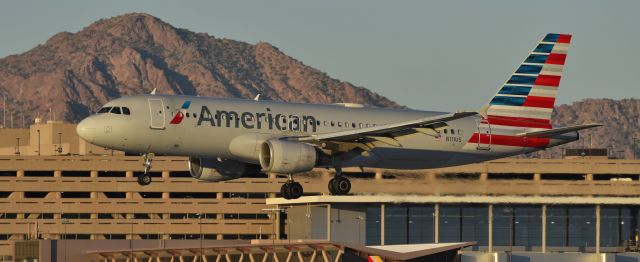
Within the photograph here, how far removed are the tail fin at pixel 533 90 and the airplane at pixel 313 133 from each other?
3.3 inches

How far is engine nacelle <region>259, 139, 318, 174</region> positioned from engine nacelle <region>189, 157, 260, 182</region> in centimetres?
479

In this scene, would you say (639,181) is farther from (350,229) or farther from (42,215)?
(42,215)

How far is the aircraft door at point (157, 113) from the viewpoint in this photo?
7369 centimetres

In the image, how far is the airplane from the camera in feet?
243

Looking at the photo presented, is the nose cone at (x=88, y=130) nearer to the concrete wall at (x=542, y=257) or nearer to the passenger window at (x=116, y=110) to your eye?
the passenger window at (x=116, y=110)

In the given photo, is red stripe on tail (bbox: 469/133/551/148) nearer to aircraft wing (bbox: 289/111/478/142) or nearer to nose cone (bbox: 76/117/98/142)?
aircraft wing (bbox: 289/111/478/142)

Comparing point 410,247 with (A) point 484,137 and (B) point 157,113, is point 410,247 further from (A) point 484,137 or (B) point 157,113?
(B) point 157,113

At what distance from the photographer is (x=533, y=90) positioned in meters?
86.9

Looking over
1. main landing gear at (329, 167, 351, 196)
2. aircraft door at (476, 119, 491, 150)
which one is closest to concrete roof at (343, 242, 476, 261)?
aircraft door at (476, 119, 491, 150)

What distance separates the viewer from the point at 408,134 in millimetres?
77625

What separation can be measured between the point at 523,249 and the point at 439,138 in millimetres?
47764

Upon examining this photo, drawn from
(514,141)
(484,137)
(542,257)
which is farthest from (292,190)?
(542,257)

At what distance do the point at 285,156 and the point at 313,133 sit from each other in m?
3.53

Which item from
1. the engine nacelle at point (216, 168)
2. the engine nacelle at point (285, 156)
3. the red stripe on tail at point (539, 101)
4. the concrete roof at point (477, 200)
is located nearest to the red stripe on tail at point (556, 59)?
the red stripe on tail at point (539, 101)
